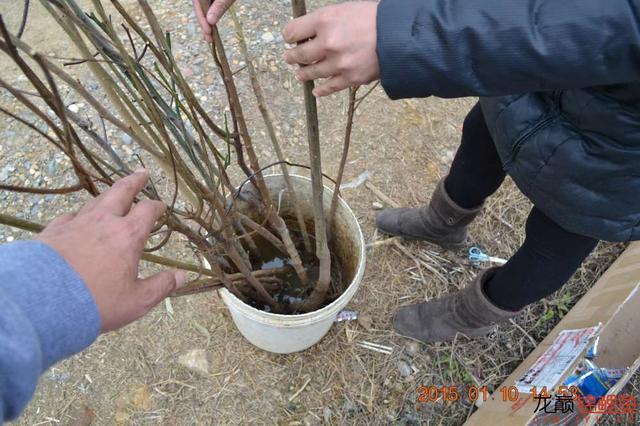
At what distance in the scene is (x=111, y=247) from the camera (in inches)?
22.8

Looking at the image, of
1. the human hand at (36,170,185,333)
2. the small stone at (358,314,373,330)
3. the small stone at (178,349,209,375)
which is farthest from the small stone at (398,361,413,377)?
the human hand at (36,170,185,333)

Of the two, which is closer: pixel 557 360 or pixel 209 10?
pixel 209 10

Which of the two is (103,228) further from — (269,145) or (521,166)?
(269,145)

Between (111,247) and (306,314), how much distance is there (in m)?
0.51

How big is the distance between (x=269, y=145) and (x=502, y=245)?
905 mm

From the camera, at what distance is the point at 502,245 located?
162 centimetres

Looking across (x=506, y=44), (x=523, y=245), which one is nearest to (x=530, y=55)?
(x=506, y=44)

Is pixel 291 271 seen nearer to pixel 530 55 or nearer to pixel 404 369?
pixel 404 369

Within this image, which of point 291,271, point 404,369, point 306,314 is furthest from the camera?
point 404,369

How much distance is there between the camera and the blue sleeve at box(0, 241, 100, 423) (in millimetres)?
470

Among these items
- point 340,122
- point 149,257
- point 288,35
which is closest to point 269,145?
point 340,122

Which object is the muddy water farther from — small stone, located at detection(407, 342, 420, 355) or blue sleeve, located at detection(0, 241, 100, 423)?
blue sleeve, located at detection(0, 241, 100, 423)

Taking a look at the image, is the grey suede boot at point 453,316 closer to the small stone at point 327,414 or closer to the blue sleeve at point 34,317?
the small stone at point 327,414

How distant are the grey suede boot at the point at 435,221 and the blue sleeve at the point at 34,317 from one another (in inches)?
42.5
